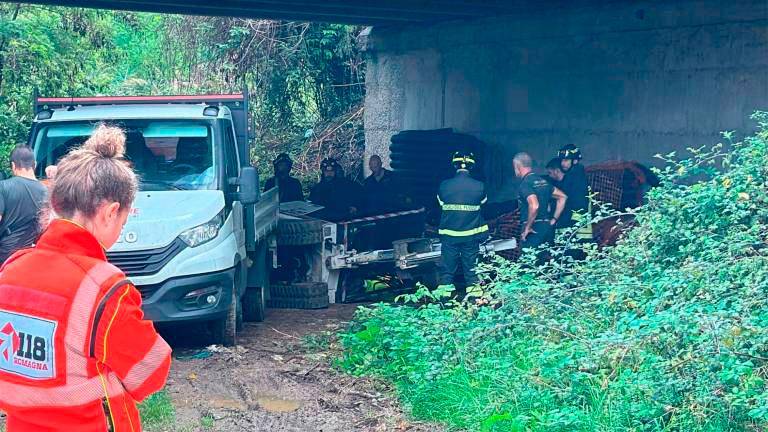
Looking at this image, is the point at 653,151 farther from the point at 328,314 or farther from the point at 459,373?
the point at 459,373

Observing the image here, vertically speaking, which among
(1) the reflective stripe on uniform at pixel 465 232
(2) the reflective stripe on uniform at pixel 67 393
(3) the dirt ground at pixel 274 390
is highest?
(2) the reflective stripe on uniform at pixel 67 393

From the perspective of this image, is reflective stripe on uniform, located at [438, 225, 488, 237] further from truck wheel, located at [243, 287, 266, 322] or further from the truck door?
the truck door

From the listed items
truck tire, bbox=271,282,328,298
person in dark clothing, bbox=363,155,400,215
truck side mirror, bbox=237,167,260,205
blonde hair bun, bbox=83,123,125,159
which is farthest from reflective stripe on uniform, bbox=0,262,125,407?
person in dark clothing, bbox=363,155,400,215

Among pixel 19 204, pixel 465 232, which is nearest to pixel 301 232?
pixel 465 232

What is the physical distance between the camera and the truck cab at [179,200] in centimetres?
805

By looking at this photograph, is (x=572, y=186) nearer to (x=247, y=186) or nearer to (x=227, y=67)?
(x=247, y=186)

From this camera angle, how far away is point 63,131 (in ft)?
28.9

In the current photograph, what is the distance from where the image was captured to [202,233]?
27.1 ft

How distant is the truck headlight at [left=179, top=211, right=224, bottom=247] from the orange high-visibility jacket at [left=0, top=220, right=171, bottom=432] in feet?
17.8

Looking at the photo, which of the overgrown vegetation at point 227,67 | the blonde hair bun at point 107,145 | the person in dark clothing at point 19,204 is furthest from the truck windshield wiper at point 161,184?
the overgrown vegetation at point 227,67

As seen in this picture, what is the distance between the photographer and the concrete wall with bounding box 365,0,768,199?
1172 cm

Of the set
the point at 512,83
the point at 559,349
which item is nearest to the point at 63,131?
the point at 559,349

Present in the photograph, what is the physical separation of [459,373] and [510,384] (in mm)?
616

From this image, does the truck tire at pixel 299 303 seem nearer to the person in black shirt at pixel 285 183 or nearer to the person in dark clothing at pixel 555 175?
the person in black shirt at pixel 285 183
